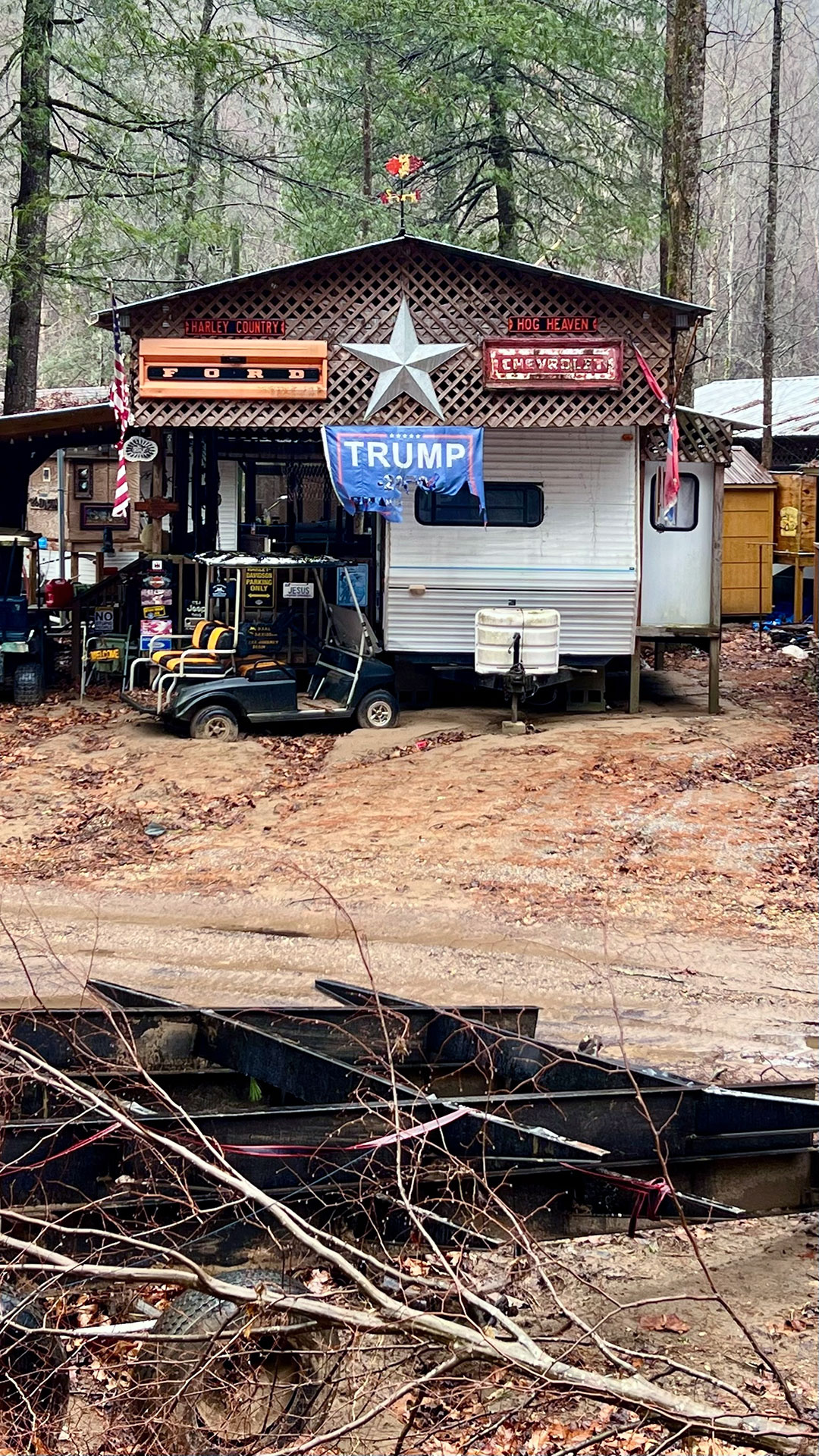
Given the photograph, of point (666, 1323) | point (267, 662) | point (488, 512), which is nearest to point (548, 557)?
point (488, 512)

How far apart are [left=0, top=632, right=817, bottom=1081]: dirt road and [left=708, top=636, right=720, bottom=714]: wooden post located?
Result: 29 centimetres

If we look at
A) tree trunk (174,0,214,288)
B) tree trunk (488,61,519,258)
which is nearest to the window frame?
tree trunk (174,0,214,288)

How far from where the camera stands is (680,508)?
56.9 ft

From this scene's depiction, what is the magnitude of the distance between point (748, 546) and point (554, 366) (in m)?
8.68

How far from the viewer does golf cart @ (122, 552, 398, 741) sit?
50.1 ft

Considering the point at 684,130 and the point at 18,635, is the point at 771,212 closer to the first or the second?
the point at 684,130

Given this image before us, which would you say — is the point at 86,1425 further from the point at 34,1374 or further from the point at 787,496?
the point at 787,496

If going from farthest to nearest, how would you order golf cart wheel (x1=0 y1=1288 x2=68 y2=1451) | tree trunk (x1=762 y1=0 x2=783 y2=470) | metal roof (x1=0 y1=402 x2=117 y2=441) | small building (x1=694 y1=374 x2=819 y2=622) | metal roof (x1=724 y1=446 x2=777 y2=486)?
tree trunk (x1=762 y1=0 x2=783 y2=470), small building (x1=694 y1=374 x2=819 y2=622), metal roof (x1=724 y1=446 x2=777 y2=486), metal roof (x1=0 y1=402 x2=117 y2=441), golf cart wheel (x1=0 y1=1288 x2=68 y2=1451)

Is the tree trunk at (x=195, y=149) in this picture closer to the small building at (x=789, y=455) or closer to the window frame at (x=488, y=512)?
the window frame at (x=488, y=512)

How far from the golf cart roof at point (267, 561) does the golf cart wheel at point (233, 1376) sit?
11.2m

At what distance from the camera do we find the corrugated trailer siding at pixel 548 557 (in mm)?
16469

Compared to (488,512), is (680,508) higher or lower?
higher

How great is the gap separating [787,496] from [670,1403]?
22760mm

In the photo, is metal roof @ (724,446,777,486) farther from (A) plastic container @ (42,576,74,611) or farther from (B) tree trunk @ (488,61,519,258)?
(A) plastic container @ (42,576,74,611)
